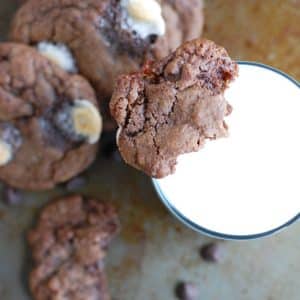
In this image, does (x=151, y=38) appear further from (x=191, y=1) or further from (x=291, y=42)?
(x=291, y=42)

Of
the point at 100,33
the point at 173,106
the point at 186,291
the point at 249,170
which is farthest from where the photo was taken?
the point at 186,291

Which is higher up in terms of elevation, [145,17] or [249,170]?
[145,17]

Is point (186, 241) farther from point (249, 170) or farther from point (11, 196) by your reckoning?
point (11, 196)

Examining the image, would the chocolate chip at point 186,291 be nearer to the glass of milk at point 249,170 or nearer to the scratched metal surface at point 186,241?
the scratched metal surface at point 186,241

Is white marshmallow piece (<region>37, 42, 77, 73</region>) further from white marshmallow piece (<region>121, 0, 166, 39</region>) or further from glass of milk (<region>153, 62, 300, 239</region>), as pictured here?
glass of milk (<region>153, 62, 300, 239</region>)

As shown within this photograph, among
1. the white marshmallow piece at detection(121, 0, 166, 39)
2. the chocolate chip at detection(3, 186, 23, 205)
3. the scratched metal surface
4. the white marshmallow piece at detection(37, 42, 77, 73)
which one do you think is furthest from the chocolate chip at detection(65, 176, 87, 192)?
the white marshmallow piece at detection(121, 0, 166, 39)

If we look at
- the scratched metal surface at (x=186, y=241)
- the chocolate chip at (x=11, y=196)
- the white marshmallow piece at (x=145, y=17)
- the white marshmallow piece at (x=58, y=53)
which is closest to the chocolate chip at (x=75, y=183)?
the scratched metal surface at (x=186, y=241)

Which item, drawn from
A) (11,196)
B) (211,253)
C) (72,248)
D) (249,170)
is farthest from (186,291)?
(11,196)
